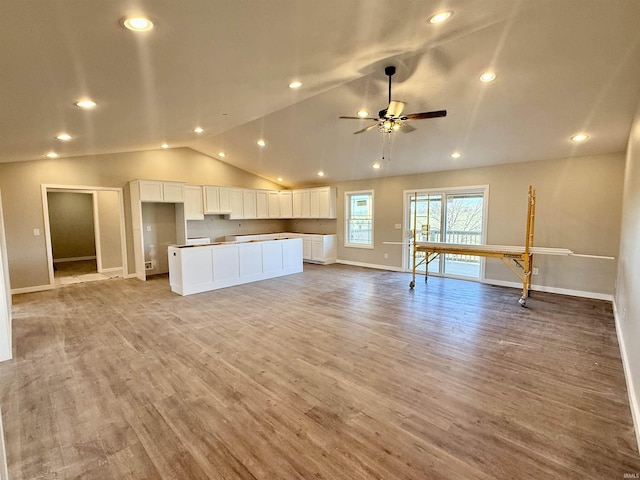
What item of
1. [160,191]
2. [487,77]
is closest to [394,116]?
[487,77]

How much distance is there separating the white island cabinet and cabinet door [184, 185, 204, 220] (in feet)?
6.25

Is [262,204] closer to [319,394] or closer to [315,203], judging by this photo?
[315,203]

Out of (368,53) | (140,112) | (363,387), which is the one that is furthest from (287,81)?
(363,387)

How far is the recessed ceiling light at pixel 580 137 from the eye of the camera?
438 cm

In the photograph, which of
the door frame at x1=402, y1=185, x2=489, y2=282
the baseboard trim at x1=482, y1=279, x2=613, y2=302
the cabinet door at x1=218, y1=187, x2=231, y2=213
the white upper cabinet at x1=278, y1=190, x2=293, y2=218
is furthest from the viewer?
the white upper cabinet at x1=278, y1=190, x2=293, y2=218

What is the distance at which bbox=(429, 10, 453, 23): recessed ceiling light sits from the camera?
6.91 ft

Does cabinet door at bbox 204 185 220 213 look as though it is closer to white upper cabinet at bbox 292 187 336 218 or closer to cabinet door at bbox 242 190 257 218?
cabinet door at bbox 242 190 257 218

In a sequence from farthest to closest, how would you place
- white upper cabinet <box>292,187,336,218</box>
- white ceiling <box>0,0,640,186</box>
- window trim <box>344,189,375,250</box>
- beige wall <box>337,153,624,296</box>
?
white upper cabinet <box>292,187,336,218</box>
window trim <box>344,189,375,250</box>
beige wall <box>337,153,624,296</box>
white ceiling <box>0,0,640,186</box>

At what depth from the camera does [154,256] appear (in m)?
7.45

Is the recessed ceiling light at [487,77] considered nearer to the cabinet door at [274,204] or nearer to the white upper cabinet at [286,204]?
the white upper cabinet at [286,204]

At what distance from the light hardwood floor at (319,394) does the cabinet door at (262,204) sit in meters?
4.81

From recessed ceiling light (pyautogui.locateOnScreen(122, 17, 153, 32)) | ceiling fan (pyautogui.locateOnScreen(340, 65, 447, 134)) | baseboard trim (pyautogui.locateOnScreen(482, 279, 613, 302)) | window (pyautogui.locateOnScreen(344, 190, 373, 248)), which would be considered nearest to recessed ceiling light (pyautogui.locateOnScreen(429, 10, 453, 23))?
ceiling fan (pyautogui.locateOnScreen(340, 65, 447, 134))

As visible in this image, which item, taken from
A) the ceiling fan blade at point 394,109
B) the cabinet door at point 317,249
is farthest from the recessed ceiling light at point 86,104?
the cabinet door at point 317,249

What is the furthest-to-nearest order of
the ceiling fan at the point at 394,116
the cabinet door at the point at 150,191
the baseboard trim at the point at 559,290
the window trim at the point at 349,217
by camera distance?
1. the window trim at the point at 349,217
2. the cabinet door at the point at 150,191
3. the baseboard trim at the point at 559,290
4. the ceiling fan at the point at 394,116
